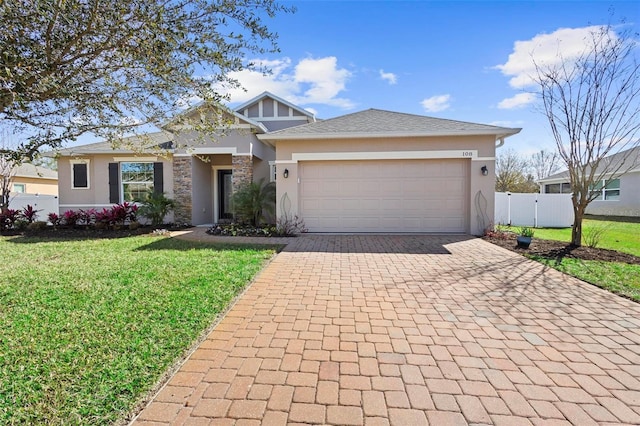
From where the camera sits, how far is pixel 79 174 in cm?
1367

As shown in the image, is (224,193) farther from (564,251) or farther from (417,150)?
(564,251)

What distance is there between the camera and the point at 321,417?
2.24 metres

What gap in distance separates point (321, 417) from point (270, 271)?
4.07 meters

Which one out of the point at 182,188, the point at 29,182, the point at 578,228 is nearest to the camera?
the point at 578,228

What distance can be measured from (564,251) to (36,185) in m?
33.5

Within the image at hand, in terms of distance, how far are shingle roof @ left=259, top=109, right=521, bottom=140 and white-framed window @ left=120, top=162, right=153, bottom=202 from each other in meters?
6.17

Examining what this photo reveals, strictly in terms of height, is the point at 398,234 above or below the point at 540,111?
below

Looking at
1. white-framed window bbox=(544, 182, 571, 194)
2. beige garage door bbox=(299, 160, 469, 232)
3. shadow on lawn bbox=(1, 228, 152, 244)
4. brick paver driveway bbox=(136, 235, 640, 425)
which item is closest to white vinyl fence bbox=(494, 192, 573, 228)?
beige garage door bbox=(299, 160, 469, 232)

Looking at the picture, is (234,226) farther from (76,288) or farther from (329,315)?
(329,315)

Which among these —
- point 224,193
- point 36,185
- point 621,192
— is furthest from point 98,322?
point 36,185

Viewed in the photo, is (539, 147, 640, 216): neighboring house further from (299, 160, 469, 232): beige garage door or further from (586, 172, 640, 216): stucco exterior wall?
(299, 160, 469, 232): beige garage door

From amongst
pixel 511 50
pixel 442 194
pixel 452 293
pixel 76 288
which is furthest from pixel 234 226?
pixel 511 50

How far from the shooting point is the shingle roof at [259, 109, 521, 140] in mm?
10141

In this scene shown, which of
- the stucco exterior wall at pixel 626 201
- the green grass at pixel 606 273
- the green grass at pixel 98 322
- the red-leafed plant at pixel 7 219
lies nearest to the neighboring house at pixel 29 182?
the red-leafed plant at pixel 7 219
